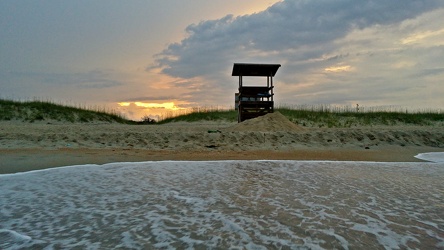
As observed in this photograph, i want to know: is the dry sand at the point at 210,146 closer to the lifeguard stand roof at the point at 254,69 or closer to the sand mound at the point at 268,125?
the sand mound at the point at 268,125

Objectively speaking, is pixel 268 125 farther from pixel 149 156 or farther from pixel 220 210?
pixel 220 210

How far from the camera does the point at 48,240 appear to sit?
80.7 inches

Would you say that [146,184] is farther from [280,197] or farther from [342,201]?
[342,201]

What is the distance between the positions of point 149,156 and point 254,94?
25.7ft

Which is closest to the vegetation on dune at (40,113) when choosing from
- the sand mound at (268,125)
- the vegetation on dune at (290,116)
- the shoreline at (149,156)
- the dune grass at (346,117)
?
the vegetation on dune at (290,116)

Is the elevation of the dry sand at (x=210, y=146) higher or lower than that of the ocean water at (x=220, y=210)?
higher

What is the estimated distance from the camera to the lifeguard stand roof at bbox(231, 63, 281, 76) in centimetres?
1327

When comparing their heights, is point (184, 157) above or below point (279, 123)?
below

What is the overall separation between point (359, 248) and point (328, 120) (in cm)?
1649

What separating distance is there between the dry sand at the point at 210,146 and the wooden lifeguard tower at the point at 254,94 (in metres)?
4.52

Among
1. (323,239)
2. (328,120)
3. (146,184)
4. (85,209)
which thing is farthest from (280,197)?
(328,120)

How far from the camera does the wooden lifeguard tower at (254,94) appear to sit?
13.4m

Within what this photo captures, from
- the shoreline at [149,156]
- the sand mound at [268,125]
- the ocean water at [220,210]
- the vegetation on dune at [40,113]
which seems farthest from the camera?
the vegetation on dune at [40,113]

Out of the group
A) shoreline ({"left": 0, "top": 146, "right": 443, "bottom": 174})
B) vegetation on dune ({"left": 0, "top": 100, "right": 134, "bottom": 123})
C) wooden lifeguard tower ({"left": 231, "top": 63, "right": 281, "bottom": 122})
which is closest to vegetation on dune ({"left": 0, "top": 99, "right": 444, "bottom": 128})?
vegetation on dune ({"left": 0, "top": 100, "right": 134, "bottom": 123})
